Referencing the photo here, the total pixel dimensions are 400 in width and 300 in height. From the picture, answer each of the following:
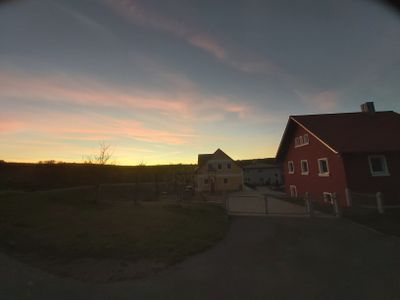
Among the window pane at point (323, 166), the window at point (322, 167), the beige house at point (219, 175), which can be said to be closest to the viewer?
the window at point (322, 167)

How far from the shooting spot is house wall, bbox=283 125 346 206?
1817 centimetres

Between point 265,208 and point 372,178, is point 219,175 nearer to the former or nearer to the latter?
point 265,208

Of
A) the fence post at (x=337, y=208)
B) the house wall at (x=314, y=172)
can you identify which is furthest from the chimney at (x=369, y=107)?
the fence post at (x=337, y=208)

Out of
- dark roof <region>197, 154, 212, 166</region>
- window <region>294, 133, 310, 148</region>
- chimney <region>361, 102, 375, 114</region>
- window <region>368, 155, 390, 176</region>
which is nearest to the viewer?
window <region>368, 155, 390, 176</region>

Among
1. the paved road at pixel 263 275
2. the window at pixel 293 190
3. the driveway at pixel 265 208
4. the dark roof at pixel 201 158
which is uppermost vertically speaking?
the dark roof at pixel 201 158

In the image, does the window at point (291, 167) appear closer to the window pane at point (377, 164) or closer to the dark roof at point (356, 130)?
the dark roof at point (356, 130)

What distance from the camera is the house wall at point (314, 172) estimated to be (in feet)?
59.6

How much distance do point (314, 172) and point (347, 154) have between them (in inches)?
168

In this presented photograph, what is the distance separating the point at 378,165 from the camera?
17.8 meters

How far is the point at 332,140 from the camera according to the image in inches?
739

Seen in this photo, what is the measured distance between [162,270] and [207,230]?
447 cm

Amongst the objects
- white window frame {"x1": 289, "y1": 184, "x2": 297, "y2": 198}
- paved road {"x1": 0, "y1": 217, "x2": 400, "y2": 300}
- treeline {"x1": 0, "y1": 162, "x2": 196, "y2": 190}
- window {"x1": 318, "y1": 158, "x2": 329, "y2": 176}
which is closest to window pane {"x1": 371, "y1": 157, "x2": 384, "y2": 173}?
→ window {"x1": 318, "y1": 158, "x2": 329, "y2": 176}

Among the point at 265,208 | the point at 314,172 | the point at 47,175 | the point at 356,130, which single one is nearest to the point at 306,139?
the point at 314,172

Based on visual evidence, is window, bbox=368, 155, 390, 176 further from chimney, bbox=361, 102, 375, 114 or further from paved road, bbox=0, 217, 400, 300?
paved road, bbox=0, 217, 400, 300
